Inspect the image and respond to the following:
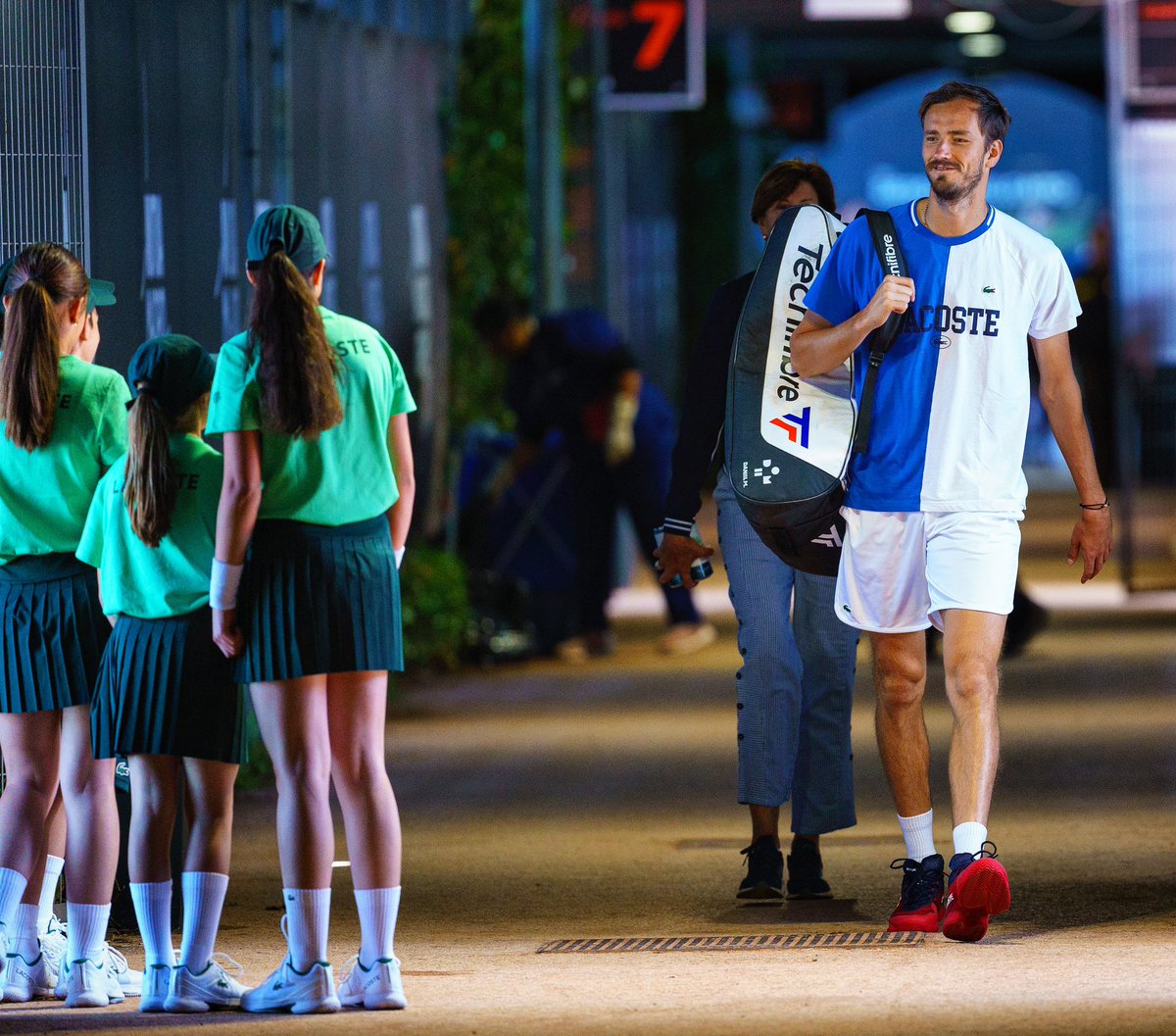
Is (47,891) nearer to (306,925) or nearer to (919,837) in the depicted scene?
(306,925)

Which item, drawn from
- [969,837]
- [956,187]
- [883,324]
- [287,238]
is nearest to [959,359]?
[883,324]

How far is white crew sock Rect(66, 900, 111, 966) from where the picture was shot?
5797 mm

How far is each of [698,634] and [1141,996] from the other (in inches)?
353

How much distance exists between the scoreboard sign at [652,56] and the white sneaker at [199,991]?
12.7 metres

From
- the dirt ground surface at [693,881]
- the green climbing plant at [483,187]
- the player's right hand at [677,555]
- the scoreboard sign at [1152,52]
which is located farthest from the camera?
the scoreboard sign at [1152,52]

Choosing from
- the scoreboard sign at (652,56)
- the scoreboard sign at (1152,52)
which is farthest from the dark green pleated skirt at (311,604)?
the scoreboard sign at (652,56)

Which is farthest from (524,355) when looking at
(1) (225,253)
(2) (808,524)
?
(2) (808,524)

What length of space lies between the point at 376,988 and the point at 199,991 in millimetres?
431

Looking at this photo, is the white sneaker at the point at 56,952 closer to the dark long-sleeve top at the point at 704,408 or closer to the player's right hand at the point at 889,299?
the dark long-sleeve top at the point at 704,408

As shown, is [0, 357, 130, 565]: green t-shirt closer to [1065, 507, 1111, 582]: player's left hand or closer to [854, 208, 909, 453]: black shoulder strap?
[854, 208, 909, 453]: black shoulder strap

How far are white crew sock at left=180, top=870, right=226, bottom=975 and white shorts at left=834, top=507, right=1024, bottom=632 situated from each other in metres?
1.86

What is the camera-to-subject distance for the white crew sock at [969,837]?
241 inches

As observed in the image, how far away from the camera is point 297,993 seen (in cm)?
557

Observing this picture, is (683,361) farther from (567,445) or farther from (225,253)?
(225,253)
